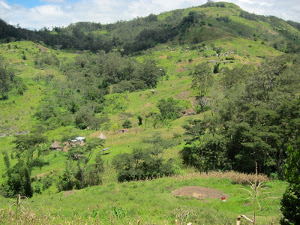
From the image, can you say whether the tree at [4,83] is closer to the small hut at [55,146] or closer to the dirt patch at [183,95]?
the small hut at [55,146]

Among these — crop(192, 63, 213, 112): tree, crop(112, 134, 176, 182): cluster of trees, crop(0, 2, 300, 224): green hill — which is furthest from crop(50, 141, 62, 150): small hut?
crop(192, 63, 213, 112): tree

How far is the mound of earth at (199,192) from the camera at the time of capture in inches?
515

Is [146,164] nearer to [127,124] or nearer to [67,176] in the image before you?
[67,176]

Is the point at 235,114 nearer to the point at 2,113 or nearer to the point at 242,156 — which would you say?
the point at 242,156

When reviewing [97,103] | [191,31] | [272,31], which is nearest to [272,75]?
[97,103]

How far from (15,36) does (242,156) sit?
10519 cm

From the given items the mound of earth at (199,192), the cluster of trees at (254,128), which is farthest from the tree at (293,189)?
the cluster of trees at (254,128)

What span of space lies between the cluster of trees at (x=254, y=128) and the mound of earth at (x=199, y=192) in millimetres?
3338

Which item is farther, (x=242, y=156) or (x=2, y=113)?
(x=2, y=113)

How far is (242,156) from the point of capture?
16094 mm

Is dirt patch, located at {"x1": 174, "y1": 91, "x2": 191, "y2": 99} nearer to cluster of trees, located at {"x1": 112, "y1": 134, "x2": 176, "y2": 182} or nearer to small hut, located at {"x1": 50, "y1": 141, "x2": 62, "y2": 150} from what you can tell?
small hut, located at {"x1": 50, "y1": 141, "x2": 62, "y2": 150}

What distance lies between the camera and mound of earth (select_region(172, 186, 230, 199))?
42.9 feet

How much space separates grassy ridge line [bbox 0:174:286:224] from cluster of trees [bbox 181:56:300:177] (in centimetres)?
237

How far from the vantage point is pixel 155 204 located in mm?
11555
